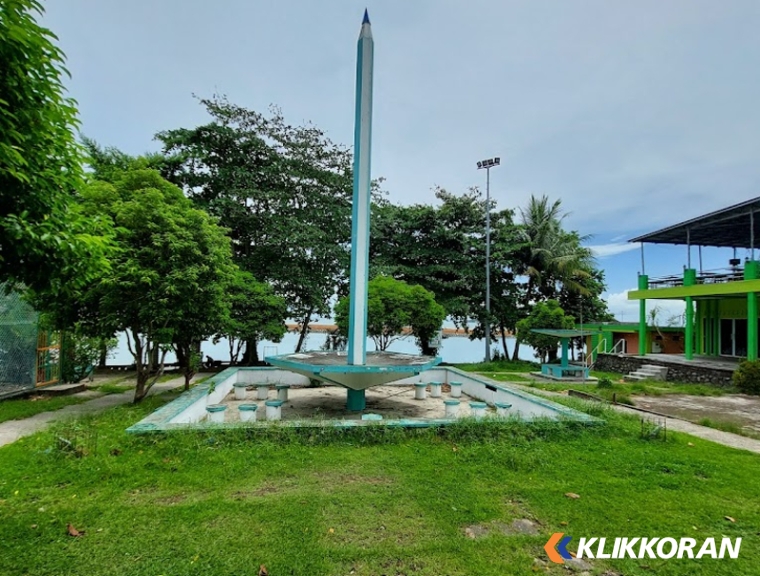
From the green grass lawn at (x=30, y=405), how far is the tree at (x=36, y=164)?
22.6 feet

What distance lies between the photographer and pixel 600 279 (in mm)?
27484

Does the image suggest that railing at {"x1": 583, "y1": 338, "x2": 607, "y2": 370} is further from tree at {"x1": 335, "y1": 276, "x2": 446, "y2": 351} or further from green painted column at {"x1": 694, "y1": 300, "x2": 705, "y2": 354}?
tree at {"x1": 335, "y1": 276, "x2": 446, "y2": 351}

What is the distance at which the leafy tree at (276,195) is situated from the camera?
60.4ft

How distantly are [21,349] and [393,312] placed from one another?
11667 millimetres

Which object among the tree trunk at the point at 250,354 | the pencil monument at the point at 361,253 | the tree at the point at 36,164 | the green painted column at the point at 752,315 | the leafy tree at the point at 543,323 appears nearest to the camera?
the tree at the point at 36,164

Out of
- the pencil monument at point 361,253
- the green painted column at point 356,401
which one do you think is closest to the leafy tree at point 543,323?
the pencil monument at point 361,253

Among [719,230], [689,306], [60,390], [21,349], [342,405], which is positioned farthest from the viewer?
[719,230]

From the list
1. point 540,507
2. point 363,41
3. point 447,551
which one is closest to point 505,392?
point 540,507

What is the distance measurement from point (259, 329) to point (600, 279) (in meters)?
22.4

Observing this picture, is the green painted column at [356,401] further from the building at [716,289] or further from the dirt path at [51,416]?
the building at [716,289]

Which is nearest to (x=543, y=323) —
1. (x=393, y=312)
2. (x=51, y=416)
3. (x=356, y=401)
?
(x=393, y=312)

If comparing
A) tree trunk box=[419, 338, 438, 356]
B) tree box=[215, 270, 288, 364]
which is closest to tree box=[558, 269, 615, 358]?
tree trunk box=[419, 338, 438, 356]

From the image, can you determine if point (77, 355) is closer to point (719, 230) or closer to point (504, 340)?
point (504, 340)

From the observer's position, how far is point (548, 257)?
24.2 meters
